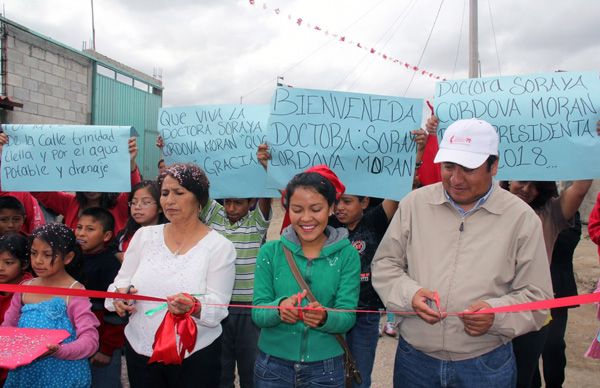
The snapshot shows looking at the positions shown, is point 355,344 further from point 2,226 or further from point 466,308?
point 2,226

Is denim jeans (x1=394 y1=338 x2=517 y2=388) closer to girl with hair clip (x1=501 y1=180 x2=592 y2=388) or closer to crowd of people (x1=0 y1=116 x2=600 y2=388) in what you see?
crowd of people (x1=0 y1=116 x2=600 y2=388)

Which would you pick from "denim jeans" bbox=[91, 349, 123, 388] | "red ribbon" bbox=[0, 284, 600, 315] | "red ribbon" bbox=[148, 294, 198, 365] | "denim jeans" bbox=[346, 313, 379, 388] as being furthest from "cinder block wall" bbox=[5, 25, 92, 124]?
"denim jeans" bbox=[346, 313, 379, 388]

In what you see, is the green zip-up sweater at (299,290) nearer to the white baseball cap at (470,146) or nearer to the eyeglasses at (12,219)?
the white baseball cap at (470,146)

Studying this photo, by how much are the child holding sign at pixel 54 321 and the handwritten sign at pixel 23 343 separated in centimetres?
15

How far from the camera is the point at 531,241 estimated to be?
6.71ft

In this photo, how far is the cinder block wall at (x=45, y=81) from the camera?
1107 centimetres

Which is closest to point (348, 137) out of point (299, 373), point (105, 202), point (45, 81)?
point (299, 373)

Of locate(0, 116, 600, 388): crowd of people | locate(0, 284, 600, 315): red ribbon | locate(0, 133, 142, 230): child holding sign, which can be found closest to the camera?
locate(0, 284, 600, 315): red ribbon

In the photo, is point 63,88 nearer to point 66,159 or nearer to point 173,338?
point 66,159

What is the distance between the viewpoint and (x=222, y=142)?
369 cm

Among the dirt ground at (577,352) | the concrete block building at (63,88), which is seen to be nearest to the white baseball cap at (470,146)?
the dirt ground at (577,352)

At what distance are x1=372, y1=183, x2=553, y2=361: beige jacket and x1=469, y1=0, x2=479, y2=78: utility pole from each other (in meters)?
9.64

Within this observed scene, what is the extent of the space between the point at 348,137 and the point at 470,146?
4.09 ft

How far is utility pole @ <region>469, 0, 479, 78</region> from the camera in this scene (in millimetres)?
10789
